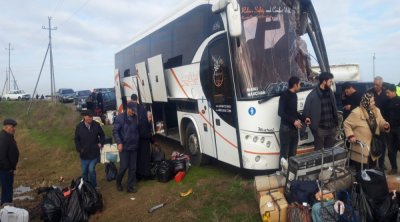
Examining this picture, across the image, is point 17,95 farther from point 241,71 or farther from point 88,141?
point 241,71

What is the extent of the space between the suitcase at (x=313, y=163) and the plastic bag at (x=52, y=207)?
4.00 metres

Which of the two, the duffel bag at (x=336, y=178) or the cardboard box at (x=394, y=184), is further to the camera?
the duffel bag at (x=336, y=178)

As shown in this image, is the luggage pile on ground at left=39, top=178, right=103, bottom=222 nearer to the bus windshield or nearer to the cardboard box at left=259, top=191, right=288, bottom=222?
the cardboard box at left=259, top=191, right=288, bottom=222

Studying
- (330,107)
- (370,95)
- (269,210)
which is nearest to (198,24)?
(330,107)

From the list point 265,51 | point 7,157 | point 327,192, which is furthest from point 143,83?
point 327,192

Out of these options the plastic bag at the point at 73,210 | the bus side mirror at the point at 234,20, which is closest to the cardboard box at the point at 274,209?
the bus side mirror at the point at 234,20

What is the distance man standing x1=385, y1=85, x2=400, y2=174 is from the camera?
730 cm

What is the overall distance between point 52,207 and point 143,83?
19.0 ft

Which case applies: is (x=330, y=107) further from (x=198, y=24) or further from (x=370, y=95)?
(x=198, y=24)

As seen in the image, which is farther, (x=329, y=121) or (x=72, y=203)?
(x=329, y=121)

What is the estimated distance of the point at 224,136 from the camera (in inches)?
299

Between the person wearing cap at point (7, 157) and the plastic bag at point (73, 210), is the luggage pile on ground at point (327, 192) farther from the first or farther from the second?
the person wearing cap at point (7, 157)

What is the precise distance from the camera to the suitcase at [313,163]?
18.4 ft

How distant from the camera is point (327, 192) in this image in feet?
17.2
